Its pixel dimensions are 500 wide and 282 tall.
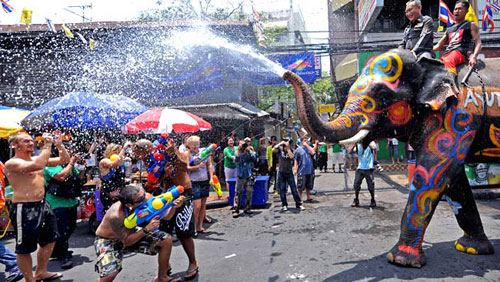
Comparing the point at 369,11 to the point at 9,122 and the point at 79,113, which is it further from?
the point at 9,122

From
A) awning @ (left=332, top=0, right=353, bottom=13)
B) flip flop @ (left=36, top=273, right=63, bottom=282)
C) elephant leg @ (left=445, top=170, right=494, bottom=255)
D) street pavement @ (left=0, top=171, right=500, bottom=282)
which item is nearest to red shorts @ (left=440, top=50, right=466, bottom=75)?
elephant leg @ (left=445, top=170, right=494, bottom=255)

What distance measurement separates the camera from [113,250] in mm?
3479

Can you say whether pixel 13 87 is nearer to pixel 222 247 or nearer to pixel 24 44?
pixel 24 44

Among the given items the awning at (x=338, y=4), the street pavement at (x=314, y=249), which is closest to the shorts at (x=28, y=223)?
the street pavement at (x=314, y=249)

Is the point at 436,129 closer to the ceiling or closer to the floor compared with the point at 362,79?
closer to the floor

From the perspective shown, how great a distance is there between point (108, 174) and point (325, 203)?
5659mm

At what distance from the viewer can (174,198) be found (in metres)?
3.59

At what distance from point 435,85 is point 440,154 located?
0.80 m

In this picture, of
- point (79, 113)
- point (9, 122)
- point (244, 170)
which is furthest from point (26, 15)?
point (244, 170)

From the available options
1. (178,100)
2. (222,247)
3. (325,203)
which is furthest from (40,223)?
(178,100)

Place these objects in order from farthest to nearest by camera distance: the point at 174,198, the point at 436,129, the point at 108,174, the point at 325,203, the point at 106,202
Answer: the point at 325,203 < the point at 106,202 < the point at 108,174 < the point at 436,129 < the point at 174,198

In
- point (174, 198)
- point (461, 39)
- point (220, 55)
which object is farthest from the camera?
point (220, 55)

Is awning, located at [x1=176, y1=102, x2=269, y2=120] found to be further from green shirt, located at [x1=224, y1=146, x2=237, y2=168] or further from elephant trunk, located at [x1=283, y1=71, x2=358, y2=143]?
elephant trunk, located at [x1=283, y1=71, x2=358, y2=143]

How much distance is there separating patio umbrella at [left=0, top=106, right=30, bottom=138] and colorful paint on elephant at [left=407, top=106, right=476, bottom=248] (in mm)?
7288
